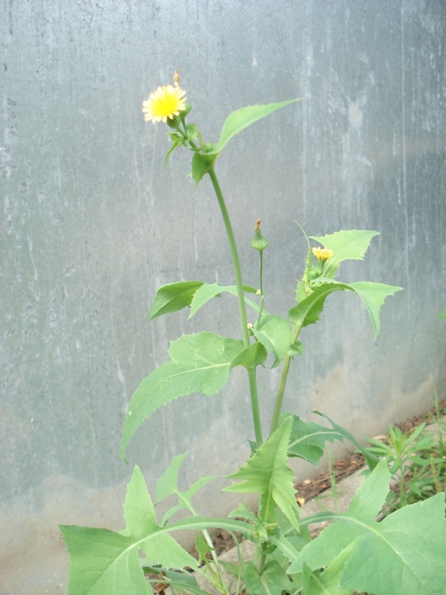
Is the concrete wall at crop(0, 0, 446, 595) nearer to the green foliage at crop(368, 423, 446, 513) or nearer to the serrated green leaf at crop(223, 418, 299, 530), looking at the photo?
the green foliage at crop(368, 423, 446, 513)

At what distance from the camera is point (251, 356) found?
996 millimetres

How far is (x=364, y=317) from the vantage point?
8.85 feet

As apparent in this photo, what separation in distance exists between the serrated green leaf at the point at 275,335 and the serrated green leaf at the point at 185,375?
0.21 feet

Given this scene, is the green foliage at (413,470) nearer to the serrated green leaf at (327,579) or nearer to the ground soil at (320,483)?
the ground soil at (320,483)

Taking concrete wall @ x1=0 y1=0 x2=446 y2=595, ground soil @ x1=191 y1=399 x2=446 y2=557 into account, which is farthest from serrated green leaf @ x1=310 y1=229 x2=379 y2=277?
ground soil @ x1=191 y1=399 x2=446 y2=557

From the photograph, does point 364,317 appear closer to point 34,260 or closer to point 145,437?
point 145,437

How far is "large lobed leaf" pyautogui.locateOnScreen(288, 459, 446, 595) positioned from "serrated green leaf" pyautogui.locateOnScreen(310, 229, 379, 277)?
0.37m

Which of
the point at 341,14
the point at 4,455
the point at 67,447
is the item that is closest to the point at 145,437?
the point at 67,447

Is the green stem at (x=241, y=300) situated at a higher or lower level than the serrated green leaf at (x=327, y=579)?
higher

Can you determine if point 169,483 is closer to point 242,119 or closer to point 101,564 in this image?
point 101,564

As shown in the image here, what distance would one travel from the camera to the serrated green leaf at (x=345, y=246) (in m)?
1.14

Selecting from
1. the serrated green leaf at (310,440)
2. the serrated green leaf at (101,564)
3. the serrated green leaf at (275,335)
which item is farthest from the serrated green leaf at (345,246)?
the serrated green leaf at (101,564)

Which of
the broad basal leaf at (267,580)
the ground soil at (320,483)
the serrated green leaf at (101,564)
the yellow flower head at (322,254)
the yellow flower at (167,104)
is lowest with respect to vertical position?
the ground soil at (320,483)

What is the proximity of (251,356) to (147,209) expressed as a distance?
990 millimetres
